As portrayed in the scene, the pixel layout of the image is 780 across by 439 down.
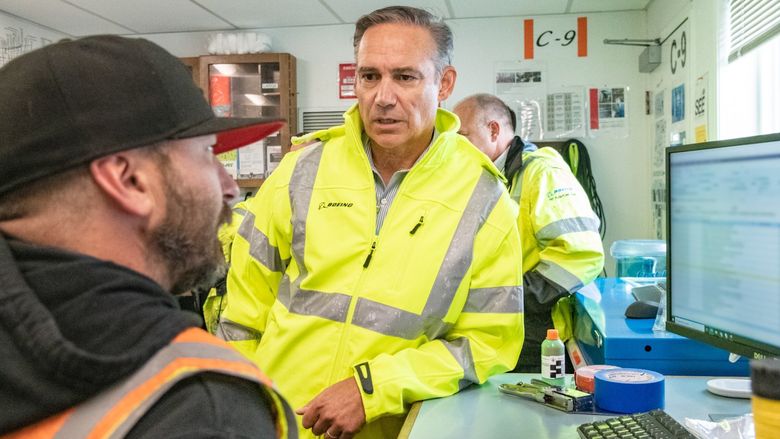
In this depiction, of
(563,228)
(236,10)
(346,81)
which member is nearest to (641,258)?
(563,228)

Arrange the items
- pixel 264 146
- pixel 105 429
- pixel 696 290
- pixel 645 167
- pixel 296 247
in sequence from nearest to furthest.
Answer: pixel 105 429, pixel 696 290, pixel 296 247, pixel 645 167, pixel 264 146

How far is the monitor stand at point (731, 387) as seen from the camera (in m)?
1.38

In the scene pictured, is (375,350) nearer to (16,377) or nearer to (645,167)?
(16,377)

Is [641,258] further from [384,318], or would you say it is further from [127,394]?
[127,394]

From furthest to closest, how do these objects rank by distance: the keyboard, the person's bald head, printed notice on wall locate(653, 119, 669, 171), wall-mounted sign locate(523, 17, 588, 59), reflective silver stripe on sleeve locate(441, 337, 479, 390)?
1. wall-mounted sign locate(523, 17, 588, 59)
2. printed notice on wall locate(653, 119, 669, 171)
3. the person's bald head
4. reflective silver stripe on sleeve locate(441, 337, 479, 390)
5. the keyboard

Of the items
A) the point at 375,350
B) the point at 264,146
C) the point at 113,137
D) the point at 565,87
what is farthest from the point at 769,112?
the point at 264,146

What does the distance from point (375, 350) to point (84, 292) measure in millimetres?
834

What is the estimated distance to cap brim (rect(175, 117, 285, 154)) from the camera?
2.42ft

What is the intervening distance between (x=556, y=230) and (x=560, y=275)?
172 mm

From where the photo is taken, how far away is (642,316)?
1.97 m

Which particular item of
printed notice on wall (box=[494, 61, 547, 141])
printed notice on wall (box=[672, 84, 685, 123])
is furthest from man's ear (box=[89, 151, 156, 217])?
→ printed notice on wall (box=[494, 61, 547, 141])

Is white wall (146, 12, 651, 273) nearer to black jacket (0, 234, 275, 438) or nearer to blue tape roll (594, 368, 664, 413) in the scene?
blue tape roll (594, 368, 664, 413)

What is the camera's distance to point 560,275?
8.05ft

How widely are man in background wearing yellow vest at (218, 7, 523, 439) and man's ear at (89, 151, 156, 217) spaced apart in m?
0.73
